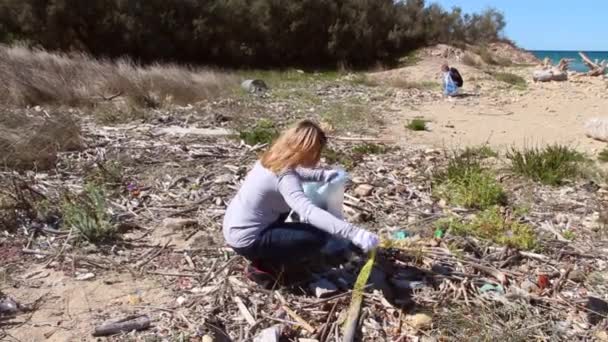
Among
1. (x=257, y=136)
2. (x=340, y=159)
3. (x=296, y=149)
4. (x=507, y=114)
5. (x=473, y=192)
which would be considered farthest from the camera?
(x=507, y=114)

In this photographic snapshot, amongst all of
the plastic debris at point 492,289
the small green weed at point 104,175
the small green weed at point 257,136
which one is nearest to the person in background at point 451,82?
the small green weed at point 257,136

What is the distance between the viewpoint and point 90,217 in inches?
164

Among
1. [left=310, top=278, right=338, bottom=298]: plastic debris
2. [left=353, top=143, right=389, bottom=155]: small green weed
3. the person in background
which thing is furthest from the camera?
the person in background

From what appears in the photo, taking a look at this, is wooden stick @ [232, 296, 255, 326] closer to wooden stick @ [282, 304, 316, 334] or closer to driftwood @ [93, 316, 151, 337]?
wooden stick @ [282, 304, 316, 334]

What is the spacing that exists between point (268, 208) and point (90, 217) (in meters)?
1.55

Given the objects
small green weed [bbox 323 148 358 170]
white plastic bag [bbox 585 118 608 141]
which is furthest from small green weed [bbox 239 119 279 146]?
white plastic bag [bbox 585 118 608 141]

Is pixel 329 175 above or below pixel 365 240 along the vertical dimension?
above

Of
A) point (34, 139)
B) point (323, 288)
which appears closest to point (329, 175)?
point (323, 288)

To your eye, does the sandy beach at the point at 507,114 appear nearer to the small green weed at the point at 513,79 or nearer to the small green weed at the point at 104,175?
the small green weed at the point at 513,79

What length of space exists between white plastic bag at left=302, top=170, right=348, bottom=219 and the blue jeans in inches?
7.4

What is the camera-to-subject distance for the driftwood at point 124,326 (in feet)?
10.1

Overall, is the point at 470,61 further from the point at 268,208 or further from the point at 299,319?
the point at 299,319

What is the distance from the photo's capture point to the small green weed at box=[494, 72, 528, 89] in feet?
54.6

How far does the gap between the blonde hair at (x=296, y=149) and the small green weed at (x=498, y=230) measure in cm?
156
